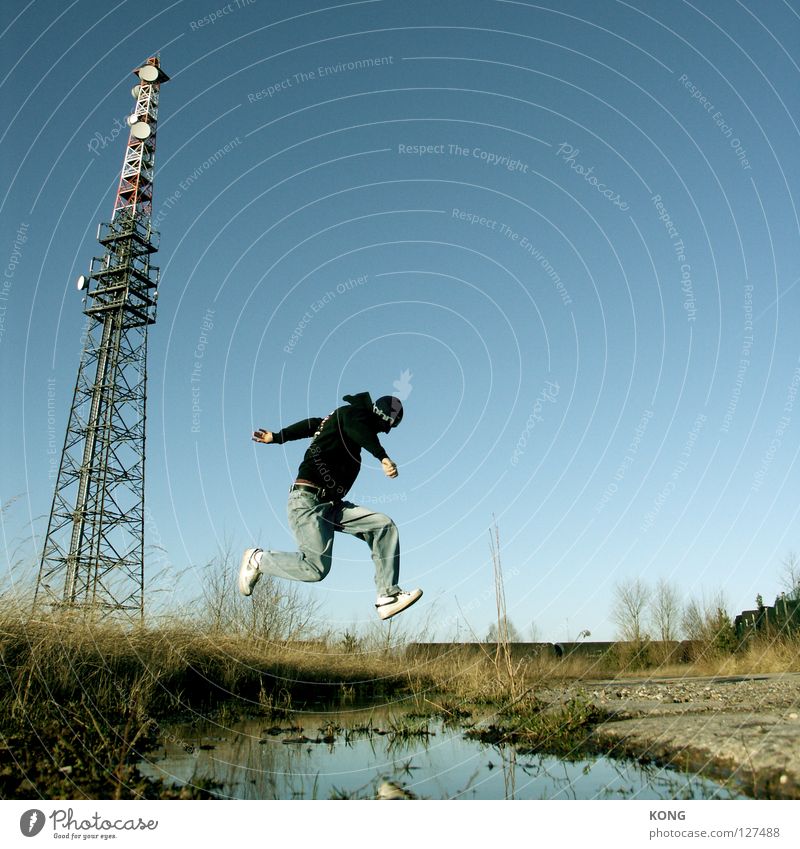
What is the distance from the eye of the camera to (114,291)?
27.8 m

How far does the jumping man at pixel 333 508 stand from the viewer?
6.91 meters

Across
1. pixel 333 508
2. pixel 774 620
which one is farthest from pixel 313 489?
pixel 774 620

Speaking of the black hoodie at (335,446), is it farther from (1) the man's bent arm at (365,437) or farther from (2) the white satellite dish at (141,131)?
(2) the white satellite dish at (141,131)

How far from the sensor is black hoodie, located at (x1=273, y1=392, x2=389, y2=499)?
6.92 m

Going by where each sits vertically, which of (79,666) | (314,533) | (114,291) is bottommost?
(79,666)

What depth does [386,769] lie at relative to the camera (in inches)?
293

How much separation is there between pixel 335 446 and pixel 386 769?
3.64 metres

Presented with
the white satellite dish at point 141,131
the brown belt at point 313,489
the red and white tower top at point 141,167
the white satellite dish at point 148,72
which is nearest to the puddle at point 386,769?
the brown belt at point 313,489

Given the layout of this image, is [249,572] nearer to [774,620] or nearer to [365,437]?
[365,437]

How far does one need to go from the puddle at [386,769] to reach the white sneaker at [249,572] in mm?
1867

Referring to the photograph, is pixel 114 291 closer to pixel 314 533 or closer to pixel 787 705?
pixel 314 533

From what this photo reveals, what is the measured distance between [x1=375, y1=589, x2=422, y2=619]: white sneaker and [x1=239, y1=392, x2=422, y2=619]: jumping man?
0.01 m
